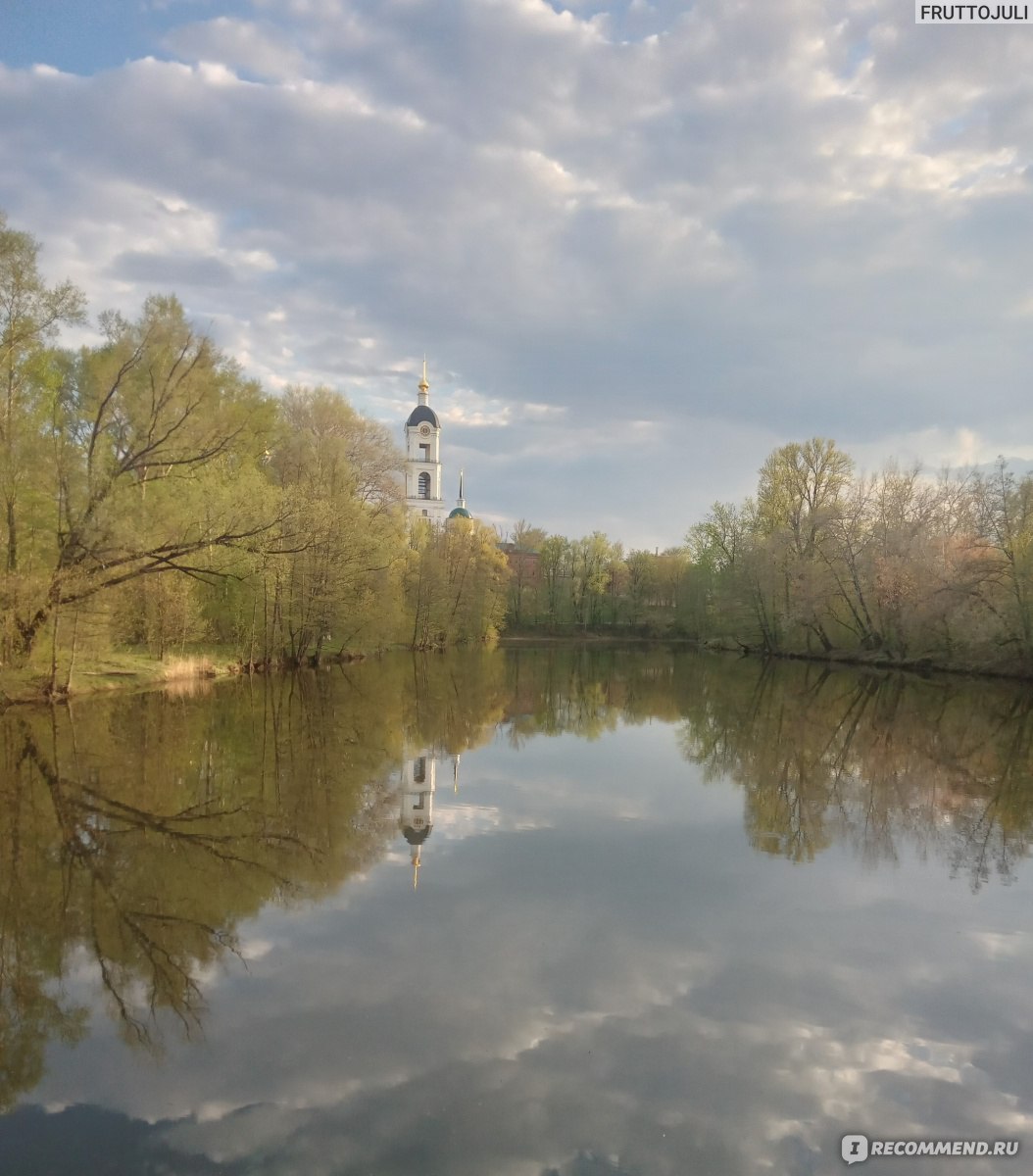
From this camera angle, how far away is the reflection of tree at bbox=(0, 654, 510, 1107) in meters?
5.70

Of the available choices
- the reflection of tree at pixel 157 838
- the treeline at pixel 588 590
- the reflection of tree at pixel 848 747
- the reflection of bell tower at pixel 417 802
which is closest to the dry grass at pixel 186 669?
the reflection of tree at pixel 157 838

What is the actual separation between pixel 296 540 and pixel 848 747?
1804cm

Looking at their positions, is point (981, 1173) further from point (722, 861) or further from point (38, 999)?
point (38, 999)

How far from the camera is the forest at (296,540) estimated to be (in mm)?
18250

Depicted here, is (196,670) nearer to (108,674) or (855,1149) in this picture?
(108,674)

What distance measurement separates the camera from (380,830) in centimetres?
976

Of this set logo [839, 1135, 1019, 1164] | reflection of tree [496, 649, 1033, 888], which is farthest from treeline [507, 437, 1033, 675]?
logo [839, 1135, 1019, 1164]

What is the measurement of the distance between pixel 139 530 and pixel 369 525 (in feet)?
49.5

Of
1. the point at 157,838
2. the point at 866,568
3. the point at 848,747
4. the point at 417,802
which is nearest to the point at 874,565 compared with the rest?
the point at 866,568

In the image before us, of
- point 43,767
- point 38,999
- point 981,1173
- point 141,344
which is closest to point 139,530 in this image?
point 141,344

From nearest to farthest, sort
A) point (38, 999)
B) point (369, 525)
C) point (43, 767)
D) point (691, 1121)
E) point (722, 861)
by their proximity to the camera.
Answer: point (691, 1121), point (38, 999), point (722, 861), point (43, 767), point (369, 525)

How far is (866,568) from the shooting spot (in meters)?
43.4

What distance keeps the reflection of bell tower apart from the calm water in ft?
0.25

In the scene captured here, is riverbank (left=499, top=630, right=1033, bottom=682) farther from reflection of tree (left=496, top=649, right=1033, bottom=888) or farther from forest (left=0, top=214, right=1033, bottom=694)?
reflection of tree (left=496, top=649, right=1033, bottom=888)
